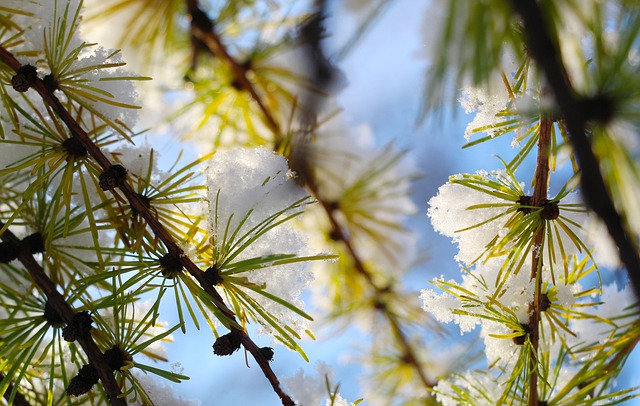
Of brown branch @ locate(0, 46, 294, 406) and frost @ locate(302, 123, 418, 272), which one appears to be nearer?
brown branch @ locate(0, 46, 294, 406)

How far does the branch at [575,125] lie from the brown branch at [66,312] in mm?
316

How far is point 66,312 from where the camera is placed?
416 millimetres

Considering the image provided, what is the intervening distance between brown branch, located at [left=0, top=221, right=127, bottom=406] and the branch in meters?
0.32

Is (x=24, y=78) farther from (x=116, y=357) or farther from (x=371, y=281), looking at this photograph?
(x=371, y=281)

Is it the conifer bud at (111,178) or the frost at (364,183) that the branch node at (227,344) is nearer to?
the conifer bud at (111,178)

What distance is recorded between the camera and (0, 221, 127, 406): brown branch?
1.26 feet

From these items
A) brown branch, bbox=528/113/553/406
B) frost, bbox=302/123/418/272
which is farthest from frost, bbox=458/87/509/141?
frost, bbox=302/123/418/272

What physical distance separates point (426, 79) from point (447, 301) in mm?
274

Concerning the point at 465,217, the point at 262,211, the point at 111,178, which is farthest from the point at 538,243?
the point at 111,178

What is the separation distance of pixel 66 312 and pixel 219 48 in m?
0.34

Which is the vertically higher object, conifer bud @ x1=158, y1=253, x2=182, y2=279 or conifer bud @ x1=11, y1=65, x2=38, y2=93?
conifer bud @ x1=11, y1=65, x2=38, y2=93

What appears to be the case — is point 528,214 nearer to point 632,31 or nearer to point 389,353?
point 632,31

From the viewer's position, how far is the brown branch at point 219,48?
0.63m

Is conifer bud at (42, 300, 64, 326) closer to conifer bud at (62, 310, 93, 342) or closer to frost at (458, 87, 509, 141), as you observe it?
conifer bud at (62, 310, 93, 342)
